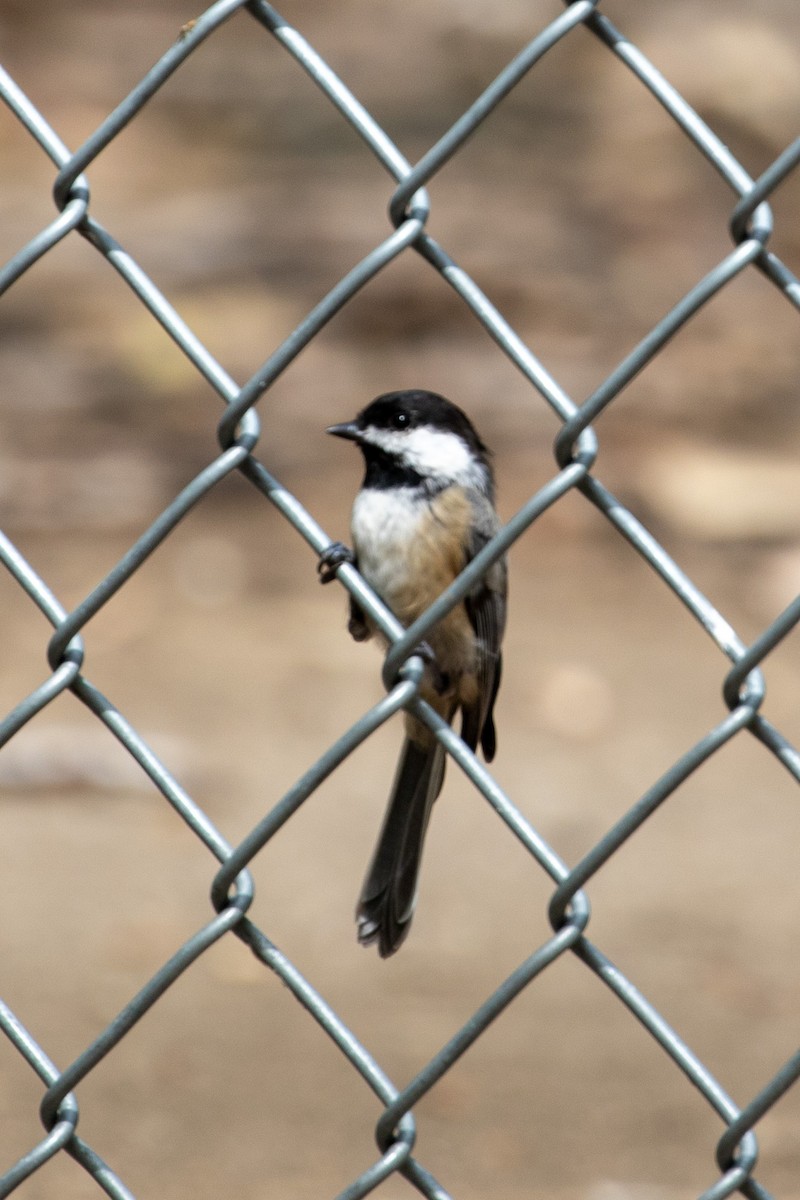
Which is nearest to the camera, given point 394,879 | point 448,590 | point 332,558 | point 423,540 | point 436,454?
point 448,590

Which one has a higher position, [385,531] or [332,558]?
[332,558]

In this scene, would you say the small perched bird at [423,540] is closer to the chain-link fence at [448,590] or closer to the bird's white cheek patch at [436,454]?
the bird's white cheek patch at [436,454]

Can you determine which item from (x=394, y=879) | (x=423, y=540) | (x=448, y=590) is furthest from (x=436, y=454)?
(x=448, y=590)

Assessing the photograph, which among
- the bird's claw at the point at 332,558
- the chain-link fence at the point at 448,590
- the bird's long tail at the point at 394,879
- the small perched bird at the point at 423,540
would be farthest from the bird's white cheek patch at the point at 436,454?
the chain-link fence at the point at 448,590

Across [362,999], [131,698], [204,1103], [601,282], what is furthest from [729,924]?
[601,282]

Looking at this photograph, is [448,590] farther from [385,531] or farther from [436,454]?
[436,454]

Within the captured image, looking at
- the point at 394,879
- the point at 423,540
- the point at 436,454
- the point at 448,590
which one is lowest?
the point at 394,879

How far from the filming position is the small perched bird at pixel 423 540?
11.8ft

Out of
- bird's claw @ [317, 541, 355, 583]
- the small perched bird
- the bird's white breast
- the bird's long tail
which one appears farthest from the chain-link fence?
the bird's white breast

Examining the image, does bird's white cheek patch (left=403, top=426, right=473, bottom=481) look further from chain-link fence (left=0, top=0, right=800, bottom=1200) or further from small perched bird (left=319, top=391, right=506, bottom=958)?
chain-link fence (left=0, top=0, right=800, bottom=1200)

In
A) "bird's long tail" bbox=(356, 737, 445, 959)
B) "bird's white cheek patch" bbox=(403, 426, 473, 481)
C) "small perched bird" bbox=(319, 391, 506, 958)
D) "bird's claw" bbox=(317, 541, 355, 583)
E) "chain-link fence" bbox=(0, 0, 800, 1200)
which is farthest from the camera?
"bird's white cheek patch" bbox=(403, 426, 473, 481)

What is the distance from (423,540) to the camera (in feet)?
11.8

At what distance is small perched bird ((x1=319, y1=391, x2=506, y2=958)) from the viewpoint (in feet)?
11.8

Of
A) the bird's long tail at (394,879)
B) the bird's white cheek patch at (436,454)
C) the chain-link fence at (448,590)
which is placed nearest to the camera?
the chain-link fence at (448,590)
